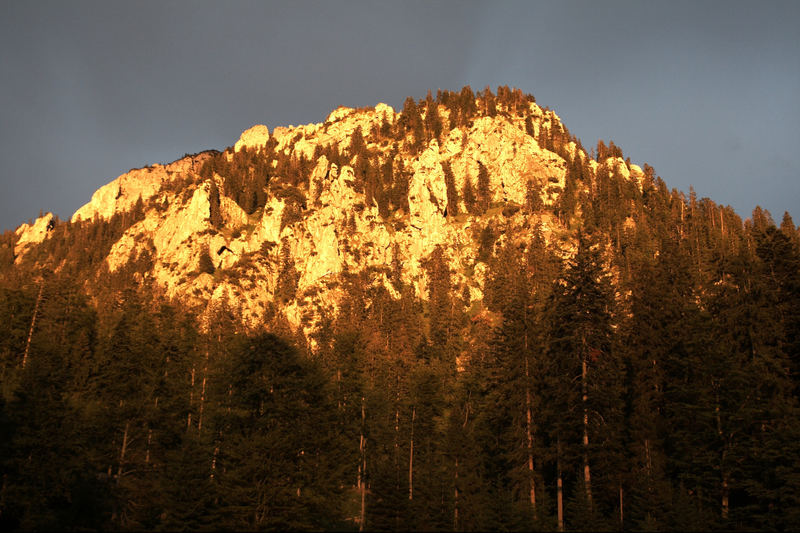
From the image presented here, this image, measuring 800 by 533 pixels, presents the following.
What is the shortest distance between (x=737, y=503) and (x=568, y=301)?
17.8 metres

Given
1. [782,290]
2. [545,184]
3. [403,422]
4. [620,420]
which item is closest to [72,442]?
[403,422]

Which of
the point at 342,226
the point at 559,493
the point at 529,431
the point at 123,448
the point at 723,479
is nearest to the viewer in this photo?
the point at 559,493

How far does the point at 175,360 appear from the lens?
45.6 m

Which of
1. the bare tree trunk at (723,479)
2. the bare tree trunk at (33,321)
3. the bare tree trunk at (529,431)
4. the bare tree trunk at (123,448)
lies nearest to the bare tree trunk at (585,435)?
the bare tree trunk at (529,431)

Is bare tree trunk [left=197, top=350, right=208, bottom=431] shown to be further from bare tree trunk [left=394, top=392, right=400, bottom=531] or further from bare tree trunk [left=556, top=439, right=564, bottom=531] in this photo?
bare tree trunk [left=556, top=439, right=564, bottom=531]

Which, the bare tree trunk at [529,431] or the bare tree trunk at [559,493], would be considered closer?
the bare tree trunk at [559,493]

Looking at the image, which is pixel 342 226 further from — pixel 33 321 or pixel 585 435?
pixel 585 435

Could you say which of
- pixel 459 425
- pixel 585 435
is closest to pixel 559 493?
pixel 585 435

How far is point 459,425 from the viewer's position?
122 feet

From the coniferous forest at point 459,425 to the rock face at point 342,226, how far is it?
59.2m

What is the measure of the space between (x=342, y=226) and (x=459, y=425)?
99871 mm

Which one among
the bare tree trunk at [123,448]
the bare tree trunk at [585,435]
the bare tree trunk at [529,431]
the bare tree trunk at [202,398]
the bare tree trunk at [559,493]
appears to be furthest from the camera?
the bare tree trunk at [202,398]

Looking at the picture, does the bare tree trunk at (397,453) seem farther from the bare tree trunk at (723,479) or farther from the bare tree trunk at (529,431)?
the bare tree trunk at (723,479)

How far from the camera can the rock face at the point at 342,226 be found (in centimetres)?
11781
